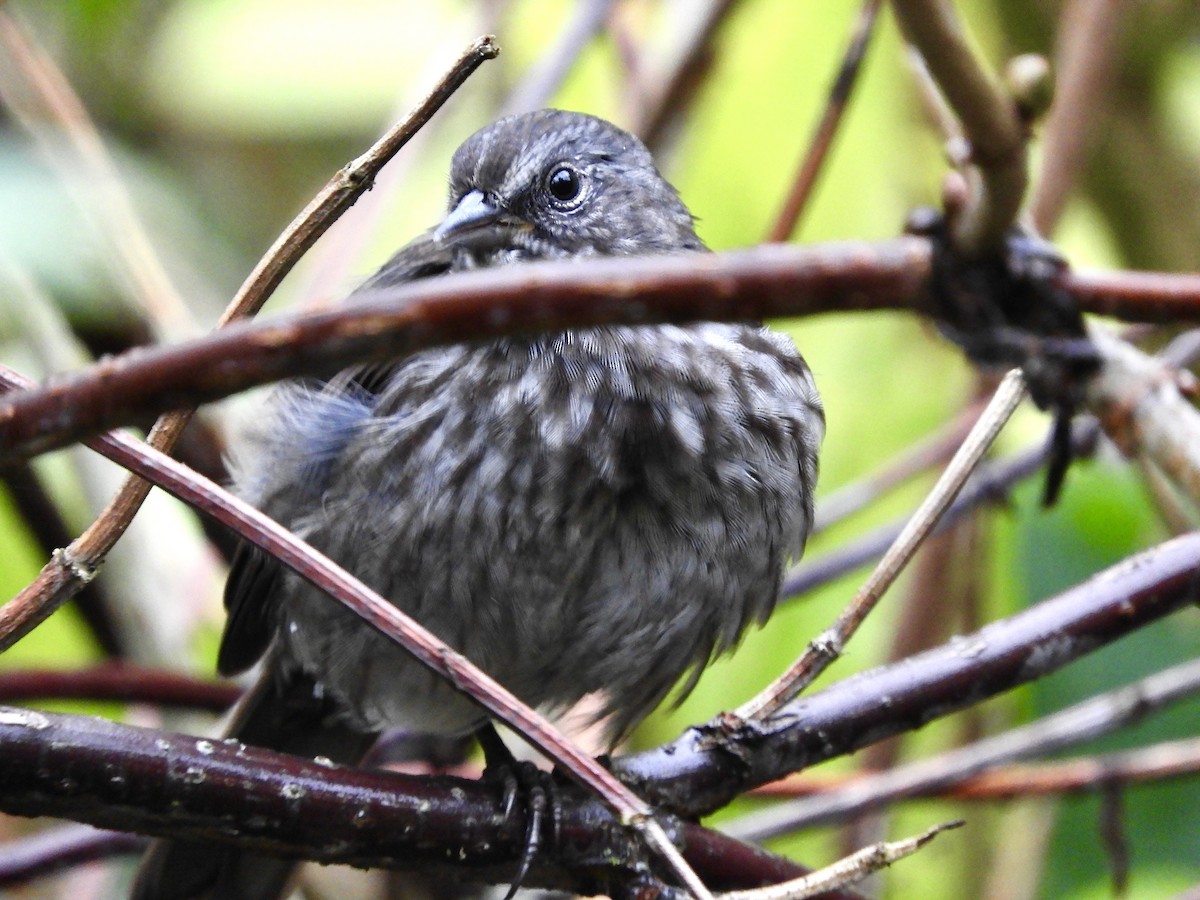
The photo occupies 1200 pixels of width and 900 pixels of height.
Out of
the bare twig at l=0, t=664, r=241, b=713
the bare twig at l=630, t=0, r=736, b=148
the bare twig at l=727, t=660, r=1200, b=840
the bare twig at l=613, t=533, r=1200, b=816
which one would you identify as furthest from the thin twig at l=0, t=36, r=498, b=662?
the bare twig at l=630, t=0, r=736, b=148

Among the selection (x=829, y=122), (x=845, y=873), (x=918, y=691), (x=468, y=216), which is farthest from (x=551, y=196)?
(x=845, y=873)

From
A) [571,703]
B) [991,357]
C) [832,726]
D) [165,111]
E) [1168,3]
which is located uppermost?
[165,111]

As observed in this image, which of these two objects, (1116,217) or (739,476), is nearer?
(739,476)

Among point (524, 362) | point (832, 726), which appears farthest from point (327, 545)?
point (832, 726)

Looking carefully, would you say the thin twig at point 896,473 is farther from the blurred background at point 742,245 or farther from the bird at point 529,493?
Answer: the bird at point 529,493

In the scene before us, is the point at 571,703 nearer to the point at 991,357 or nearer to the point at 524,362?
the point at 524,362

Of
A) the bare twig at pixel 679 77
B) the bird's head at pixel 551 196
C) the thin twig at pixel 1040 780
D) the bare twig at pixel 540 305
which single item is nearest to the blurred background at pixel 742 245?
the bare twig at pixel 679 77

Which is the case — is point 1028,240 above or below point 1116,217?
below
